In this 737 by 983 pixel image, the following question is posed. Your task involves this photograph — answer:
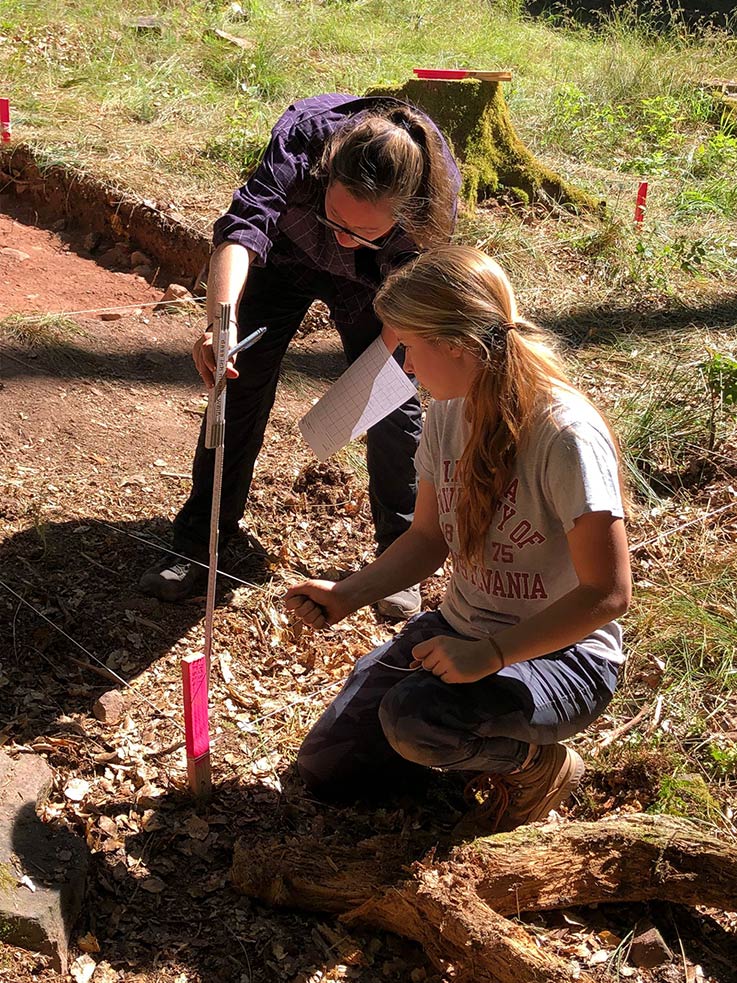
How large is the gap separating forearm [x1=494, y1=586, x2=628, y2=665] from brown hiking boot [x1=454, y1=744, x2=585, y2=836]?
388 millimetres

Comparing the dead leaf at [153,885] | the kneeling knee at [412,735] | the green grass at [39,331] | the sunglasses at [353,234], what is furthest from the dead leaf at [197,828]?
the green grass at [39,331]

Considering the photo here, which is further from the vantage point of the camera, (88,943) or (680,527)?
(680,527)

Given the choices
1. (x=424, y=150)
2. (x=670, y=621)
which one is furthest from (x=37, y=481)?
(x=670, y=621)

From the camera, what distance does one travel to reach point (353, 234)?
2.63 m

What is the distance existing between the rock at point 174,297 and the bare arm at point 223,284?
230 cm

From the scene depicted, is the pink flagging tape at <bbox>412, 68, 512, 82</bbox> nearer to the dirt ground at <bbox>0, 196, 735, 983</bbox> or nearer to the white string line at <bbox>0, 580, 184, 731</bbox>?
the dirt ground at <bbox>0, 196, 735, 983</bbox>

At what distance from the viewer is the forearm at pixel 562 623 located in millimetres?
1917

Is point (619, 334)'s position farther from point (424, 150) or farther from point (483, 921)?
point (483, 921)

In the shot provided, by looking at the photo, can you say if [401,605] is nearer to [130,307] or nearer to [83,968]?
[83,968]

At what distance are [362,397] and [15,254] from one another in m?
3.21

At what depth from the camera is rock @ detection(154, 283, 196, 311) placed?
189 inches

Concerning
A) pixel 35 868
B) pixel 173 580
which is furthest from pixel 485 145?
pixel 35 868

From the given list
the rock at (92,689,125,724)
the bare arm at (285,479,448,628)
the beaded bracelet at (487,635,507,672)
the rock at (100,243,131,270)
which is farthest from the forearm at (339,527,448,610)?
the rock at (100,243,131,270)

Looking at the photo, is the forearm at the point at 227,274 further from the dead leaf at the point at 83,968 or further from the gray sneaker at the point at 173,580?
the dead leaf at the point at 83,968
